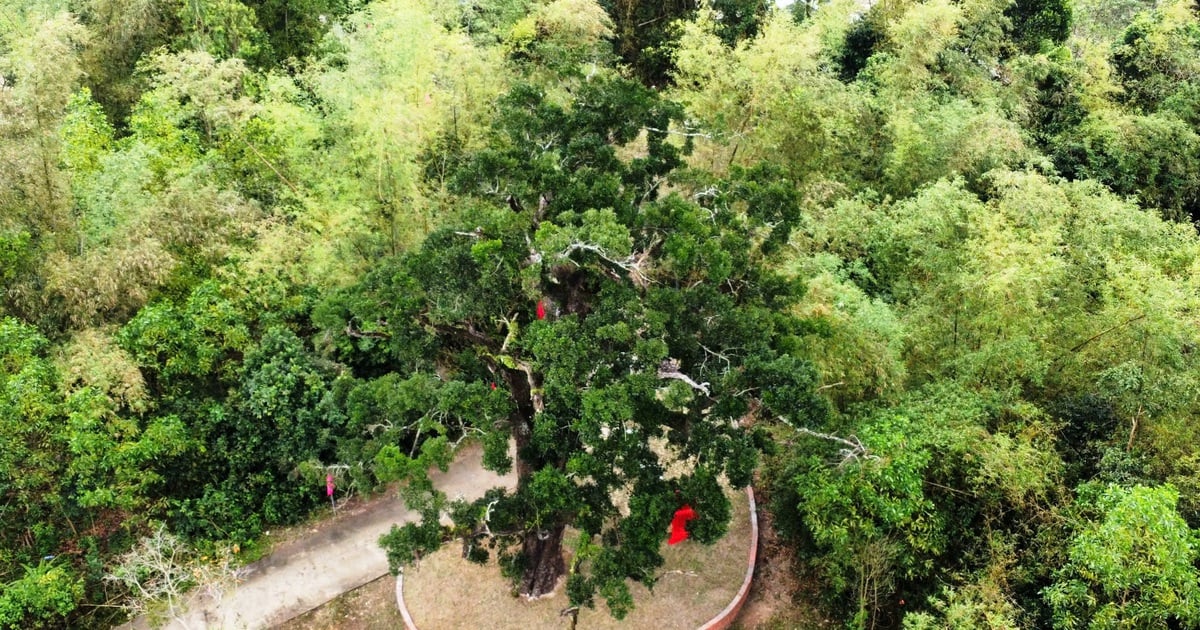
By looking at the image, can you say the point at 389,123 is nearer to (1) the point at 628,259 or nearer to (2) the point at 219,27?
(1) the point at 628,259

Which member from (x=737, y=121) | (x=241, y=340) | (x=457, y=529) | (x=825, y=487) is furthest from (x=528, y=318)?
(x=737, y=121)

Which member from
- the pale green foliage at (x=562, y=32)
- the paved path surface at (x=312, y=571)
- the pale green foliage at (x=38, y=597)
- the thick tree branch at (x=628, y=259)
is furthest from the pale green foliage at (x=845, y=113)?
the pale green foliage at (x=38, y=597)

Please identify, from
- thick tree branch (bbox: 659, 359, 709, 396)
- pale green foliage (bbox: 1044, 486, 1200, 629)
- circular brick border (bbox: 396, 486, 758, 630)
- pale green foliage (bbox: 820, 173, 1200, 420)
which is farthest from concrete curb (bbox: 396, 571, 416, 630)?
pale green foliage (bbox: 820, 173, 1200, 420)

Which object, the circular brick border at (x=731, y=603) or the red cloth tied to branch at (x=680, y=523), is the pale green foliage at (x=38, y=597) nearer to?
the circular brick border at (x=731, y=603)

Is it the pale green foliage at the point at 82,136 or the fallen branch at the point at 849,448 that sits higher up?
the pale green foliage at the point at 82,136

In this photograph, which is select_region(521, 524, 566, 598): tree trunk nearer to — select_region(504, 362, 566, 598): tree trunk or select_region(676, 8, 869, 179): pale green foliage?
select_region(504, 362, 566, 598): tree trunk

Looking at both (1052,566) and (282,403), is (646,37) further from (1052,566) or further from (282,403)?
(1052,566)

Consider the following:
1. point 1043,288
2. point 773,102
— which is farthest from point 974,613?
point 773,102
